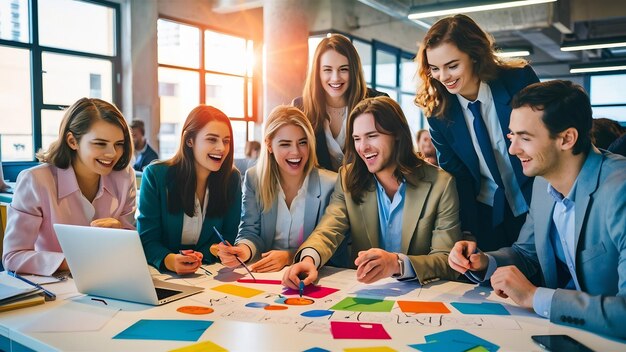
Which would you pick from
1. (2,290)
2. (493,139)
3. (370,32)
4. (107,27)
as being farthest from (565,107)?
(370,32)

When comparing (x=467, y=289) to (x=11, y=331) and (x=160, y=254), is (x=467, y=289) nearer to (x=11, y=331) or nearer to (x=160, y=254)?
(x=160, y=254)

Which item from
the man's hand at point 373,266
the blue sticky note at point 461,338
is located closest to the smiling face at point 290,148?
the man's hand at point 373,266

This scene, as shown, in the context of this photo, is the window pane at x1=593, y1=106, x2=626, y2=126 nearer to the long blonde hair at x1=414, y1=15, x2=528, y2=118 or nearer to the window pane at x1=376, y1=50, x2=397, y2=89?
the window pane at x1=376, y1=50, x2=397, y2=89

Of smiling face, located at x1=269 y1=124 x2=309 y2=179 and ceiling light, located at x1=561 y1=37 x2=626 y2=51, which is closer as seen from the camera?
smiling face, located at x1=269 y1=124 x2=309 y2=179

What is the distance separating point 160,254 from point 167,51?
25.6 ft

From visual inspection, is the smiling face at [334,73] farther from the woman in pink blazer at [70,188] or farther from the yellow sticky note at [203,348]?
the yellow sticky note at [203,348]

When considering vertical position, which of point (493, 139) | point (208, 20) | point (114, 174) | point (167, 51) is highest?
point (208, 20)

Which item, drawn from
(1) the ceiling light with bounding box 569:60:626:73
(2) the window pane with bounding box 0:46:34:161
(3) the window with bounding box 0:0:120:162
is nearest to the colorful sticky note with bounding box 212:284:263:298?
(3) the window with bounding box 0:0:120:162

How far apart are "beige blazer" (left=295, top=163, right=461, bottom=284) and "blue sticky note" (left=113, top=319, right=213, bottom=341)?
72cm

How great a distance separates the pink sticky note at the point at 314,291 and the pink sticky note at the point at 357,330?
0.30 metres

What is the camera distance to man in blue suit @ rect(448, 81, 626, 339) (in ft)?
5.12

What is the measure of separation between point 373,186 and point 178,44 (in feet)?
26.4

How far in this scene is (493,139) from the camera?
2.50 meters

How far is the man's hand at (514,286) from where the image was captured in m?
1.63
